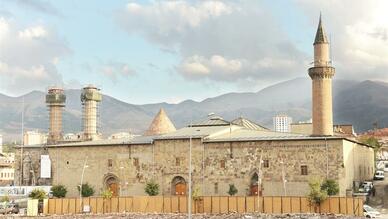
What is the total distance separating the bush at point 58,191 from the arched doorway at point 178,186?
14.1m

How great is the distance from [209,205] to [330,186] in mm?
11716

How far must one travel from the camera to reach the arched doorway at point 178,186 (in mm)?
63344

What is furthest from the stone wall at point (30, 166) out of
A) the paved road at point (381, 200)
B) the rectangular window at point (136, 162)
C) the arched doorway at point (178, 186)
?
the paved road at point (381, 200)

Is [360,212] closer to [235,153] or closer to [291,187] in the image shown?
[291,187]

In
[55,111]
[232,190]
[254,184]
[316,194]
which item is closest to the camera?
[316,194]

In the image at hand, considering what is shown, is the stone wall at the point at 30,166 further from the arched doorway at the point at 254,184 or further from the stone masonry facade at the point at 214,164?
the arched doorway at the point at 254,184

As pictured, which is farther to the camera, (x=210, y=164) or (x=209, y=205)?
(x=210, y=164)

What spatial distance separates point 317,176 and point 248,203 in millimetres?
8672

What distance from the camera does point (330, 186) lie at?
5506 cm

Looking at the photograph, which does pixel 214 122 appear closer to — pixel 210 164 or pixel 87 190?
pixel 210 164

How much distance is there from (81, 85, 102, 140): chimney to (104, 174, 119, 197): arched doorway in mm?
18987

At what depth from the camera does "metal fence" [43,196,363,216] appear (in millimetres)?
49688

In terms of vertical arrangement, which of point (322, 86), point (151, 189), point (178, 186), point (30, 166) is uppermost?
point (322, 86)

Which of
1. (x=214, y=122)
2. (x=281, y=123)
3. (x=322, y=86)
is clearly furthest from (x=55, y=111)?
(x=281, y=123)
